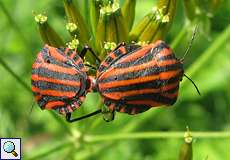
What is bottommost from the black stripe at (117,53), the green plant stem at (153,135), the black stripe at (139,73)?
the green plant stem at (153,135)

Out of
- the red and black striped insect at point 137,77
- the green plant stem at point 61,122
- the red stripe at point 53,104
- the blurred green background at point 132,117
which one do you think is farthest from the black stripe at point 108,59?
the blurred green background at point 132,117

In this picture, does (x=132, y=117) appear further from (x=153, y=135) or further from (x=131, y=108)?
(x=131, y=108)

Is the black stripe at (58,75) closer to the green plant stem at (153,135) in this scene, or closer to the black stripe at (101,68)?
the black stripe at (101,68)

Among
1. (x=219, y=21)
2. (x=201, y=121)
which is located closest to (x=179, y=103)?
(x=201, y=121)

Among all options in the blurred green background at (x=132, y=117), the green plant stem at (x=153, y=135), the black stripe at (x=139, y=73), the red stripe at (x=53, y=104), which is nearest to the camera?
the black stripe at (x=139, y=73)

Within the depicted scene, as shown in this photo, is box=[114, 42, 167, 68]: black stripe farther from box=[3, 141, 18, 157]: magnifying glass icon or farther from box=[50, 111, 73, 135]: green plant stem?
box=[3, 141, 18, 157]: magnifying glass icon

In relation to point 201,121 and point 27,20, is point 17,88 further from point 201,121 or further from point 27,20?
point 201,121
